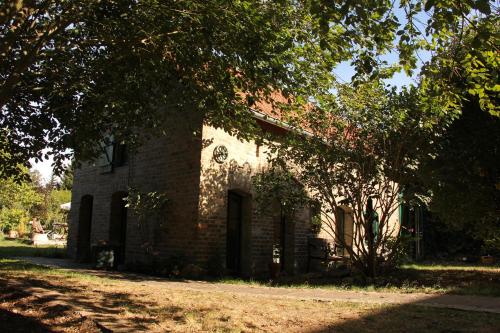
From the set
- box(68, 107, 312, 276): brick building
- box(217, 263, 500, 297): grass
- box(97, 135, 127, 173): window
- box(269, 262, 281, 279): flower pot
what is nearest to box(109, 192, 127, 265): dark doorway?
box(68, 107, 312, 276): brick building

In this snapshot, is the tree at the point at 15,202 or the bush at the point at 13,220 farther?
the bush at the point at 13,220

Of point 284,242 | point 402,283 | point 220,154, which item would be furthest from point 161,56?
point 284,242

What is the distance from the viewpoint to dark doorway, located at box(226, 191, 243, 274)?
1162 cm

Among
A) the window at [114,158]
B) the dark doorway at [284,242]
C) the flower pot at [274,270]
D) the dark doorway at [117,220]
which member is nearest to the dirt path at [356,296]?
the flower pot at [274,270]

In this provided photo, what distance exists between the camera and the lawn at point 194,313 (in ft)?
16.0

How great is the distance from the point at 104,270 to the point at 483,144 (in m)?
9.19

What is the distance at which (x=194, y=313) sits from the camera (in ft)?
18.2

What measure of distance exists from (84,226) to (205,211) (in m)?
6.92

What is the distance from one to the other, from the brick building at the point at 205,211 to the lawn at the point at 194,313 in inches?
140

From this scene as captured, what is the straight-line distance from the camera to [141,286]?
311 inches

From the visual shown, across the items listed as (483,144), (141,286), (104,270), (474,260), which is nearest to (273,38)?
(141,286)

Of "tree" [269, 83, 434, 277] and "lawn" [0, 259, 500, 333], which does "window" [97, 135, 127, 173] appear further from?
"lawn" [0, 259, 500, 333]

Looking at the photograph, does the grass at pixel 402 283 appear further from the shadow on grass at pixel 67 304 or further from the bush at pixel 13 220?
Result: the bush at pixel 13 220

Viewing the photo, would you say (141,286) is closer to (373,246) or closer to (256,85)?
(256,85)
